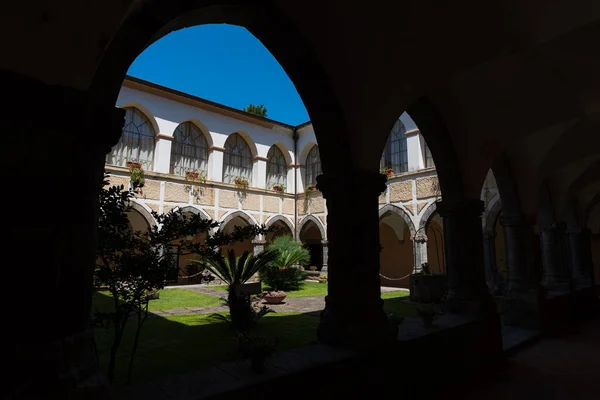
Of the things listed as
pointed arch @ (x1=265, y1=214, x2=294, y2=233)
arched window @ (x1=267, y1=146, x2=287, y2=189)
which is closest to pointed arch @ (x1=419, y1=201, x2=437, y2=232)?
pointed arch @ (x1=265, y1=214, x2=294, y2=233)

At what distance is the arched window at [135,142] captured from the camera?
42.6 ft

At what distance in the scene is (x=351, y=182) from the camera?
341cm

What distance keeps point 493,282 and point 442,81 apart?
962cm

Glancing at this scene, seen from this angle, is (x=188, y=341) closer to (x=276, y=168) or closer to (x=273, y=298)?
(x=273, y=298)

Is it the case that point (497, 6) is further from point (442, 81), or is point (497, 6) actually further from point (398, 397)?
point (398, 397)

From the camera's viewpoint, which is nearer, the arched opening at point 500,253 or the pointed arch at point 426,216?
the pointed arch at point 426,216

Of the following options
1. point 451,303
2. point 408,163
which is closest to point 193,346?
point 451,303

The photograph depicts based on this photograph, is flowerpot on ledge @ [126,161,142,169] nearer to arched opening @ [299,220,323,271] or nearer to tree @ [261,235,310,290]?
tree @ [261,235,310,290]

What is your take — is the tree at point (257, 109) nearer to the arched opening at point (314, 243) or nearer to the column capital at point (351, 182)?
the arched opening at point (314, 243)

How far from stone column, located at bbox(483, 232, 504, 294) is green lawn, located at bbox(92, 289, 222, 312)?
8.48 metres

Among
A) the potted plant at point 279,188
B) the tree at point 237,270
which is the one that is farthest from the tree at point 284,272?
the potted plant at point 279,188

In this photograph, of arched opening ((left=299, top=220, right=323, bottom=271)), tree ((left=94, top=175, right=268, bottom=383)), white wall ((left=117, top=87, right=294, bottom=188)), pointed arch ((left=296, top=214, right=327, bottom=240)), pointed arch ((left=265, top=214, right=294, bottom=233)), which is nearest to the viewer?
tree ((left=94, top=175, right=268, bottom=383))

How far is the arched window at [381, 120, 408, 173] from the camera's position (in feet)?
46.4

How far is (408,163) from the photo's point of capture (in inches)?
541
